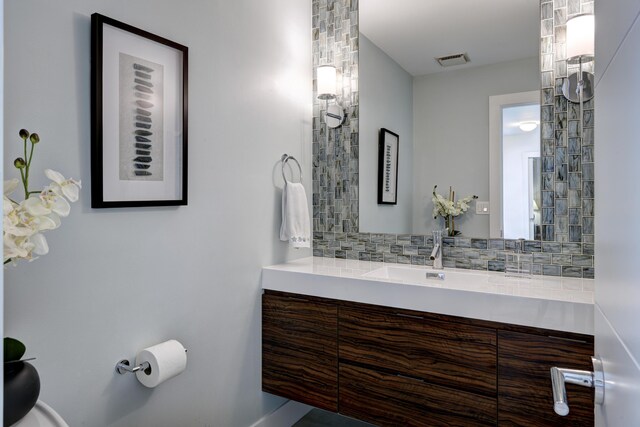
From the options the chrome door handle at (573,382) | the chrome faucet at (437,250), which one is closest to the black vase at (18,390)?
the chrome door handle at (573,382)

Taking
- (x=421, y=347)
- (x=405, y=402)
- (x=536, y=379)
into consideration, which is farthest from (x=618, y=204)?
(x=405, y=402)

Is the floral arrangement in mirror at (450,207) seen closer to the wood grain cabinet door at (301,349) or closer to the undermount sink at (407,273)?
the undermount sink at (407,273)

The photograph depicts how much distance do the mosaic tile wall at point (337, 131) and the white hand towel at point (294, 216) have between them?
0.30 metres

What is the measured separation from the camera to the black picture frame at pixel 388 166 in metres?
2.33

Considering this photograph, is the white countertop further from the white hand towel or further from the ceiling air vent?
the ceiling air vent

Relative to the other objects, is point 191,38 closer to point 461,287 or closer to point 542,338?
point 461,287

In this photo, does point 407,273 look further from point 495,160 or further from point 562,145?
point 562,145

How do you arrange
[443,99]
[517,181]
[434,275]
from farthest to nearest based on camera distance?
[443,99]
[434,275]
[517,181]

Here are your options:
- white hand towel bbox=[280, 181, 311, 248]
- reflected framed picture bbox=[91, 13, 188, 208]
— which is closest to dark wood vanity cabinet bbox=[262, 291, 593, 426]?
white hand towel bbox=[280, 181, 311, 248]

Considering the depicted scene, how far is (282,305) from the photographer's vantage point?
2070 millimetres

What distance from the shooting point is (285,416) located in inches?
91.7

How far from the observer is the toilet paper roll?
4.90 feet

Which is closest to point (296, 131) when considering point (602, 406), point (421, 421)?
point (421, 421)

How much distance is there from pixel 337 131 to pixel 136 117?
49.2 inches
